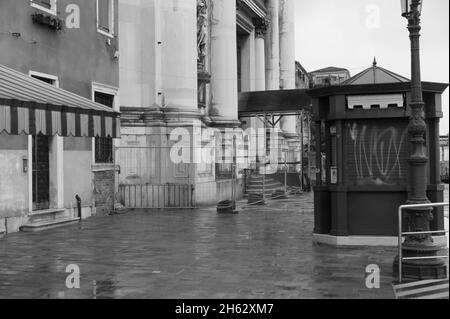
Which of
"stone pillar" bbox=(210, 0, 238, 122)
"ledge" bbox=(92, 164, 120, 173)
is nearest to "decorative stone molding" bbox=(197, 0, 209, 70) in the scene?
"stone pillar" bbox=(210, 0, 238, 122)

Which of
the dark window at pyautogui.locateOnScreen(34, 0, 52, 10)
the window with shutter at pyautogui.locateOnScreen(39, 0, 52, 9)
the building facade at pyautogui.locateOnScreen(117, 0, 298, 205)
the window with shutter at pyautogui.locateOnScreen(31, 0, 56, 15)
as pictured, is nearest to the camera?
the window with shutter at pyautogui.locateOnScreen(31, 0, 56, 15)

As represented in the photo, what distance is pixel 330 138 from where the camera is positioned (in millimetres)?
11719

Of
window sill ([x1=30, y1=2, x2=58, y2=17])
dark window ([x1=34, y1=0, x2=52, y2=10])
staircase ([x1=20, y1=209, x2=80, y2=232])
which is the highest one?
dark window ([x1=34, y1=0, x2=52, y2=10])

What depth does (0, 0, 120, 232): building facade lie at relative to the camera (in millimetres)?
10930

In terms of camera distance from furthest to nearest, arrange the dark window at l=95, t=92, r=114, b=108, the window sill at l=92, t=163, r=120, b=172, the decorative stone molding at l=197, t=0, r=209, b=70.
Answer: the decorative stone molding at l=197, t=0, r=209, b=70, the dark window at l=95, t=92, r=114, b=108, the window sill at l=92, t=163, r=120, b=172

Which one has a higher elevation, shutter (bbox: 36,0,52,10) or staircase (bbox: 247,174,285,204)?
shutter (bbox: 36,0,52,10)

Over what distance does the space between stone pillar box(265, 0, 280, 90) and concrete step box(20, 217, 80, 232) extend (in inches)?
993

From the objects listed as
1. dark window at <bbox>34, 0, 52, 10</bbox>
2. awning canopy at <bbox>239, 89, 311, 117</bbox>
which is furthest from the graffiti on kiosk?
awning canopy at <bbox>239, 89, 311, 117</bbox>

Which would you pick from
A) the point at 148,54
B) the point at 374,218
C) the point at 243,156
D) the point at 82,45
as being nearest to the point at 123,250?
the point at 374,218

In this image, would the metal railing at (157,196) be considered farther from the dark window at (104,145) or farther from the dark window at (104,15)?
the dark window at (104,15)

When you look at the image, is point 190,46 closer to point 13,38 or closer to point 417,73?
point 13,38

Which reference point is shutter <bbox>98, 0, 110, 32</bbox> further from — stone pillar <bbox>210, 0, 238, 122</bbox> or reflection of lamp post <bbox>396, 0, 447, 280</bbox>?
reflection of lamp post <bbox>396, 0, 447, 280</bbox>

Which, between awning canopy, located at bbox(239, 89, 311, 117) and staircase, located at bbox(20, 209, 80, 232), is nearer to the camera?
staircase, located at bbox(20, 209, 80, 232)
